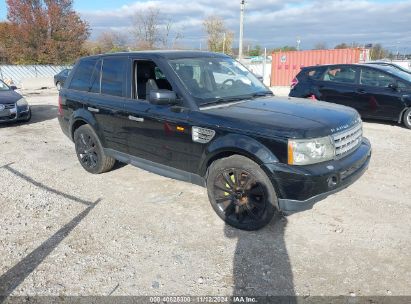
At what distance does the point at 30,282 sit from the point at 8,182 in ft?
9.73

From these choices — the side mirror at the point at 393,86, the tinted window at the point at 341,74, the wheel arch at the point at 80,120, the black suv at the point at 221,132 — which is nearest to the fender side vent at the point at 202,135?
the black suv at the point at 221,132

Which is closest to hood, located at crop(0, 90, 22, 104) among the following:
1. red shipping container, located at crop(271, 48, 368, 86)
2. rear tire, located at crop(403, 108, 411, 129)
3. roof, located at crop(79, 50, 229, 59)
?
roof, located at crop(79, 50, 229, 59)

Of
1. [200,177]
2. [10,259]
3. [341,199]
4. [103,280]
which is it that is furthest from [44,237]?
[341,199]

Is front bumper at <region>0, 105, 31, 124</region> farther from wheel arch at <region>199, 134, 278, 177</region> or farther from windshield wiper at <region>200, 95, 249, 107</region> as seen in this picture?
wheel arch at <region>199, 134, 278, 177</region>

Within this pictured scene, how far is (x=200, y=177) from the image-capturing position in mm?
4262

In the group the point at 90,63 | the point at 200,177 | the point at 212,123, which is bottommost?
the point at 200,177

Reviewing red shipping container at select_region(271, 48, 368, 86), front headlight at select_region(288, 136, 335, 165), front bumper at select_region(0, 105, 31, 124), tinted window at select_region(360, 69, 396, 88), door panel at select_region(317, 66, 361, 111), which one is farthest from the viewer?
red shipping container at select_region(271, 48, 368, 86)

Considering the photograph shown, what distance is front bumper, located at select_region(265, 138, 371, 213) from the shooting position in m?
3.46

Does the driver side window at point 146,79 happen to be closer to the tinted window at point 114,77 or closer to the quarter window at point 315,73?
the tinted window at point 114,77

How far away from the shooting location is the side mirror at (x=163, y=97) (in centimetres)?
411

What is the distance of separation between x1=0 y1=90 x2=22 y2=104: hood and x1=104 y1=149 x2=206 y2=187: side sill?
594 centimetres

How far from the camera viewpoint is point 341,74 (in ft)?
31.6

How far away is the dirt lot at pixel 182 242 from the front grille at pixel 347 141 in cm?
82

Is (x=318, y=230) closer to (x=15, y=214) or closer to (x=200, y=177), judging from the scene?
(x=200, y=177)
